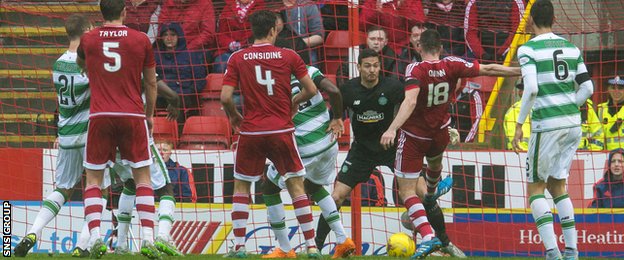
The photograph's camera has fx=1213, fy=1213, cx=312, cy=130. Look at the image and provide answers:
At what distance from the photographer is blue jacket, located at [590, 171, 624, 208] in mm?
13961

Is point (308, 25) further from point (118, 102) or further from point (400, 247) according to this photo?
point (118, 102)

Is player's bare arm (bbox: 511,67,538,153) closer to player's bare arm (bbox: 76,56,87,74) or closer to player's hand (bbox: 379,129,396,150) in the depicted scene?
player's hand (bbox: 379,129,396,150)

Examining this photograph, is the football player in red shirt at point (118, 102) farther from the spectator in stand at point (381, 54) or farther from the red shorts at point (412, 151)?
the spectator in stand at point (381, 54)

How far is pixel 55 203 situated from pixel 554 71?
4780 mm

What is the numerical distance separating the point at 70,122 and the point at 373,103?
3092mm

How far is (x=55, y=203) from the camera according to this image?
11.5 metres

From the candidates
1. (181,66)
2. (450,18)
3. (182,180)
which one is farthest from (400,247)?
(181,66)

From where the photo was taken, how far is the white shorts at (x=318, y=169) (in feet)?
40.0

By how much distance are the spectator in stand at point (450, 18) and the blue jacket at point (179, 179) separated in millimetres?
3605

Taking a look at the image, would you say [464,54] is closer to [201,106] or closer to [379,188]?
[379,188]

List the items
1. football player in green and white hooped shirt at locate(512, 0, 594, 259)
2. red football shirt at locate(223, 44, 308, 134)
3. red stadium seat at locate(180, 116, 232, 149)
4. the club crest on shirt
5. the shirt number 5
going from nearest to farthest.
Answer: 1. the shirt number 5
2. football player in green and white hooped shirt at locate(512, 0, 594, 259)
3. red football shirt at locate(223, 44, 308, 134)
4. the club crest on shirt
5. red stadium seat at locate(180, 116, 232, 149)

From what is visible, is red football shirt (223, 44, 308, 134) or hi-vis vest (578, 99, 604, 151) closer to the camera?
red football shirt (223, 44, 308, 134)

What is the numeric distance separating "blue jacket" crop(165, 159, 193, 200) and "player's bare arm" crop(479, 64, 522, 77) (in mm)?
4372

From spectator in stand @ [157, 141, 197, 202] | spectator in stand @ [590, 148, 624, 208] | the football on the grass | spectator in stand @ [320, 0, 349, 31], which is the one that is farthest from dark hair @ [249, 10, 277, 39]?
spectator in stand @ [590, 148, 624, 208]
